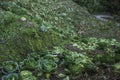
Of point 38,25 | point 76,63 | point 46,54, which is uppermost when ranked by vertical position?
point 38,25

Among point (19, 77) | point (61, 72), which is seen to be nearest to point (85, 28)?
point (61, 72)

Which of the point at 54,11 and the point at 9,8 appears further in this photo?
the point at 54,11

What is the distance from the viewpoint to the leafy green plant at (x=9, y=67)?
192 inches

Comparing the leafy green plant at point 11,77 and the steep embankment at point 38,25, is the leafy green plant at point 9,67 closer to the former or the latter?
the leafy green plant at point 11,77

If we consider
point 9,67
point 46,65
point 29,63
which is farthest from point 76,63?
point 9,67

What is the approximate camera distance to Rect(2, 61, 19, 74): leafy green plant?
4.89m

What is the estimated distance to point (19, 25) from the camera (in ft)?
20.0

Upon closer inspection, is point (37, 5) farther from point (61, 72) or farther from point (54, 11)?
point (61, 72)

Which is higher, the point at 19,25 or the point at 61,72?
the point at 19,25

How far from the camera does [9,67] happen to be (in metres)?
4.93

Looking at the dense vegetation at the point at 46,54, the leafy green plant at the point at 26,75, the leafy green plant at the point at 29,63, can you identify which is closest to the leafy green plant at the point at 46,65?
the dense vegetation at the point at 46,54

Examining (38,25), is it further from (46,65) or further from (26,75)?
(26,75)

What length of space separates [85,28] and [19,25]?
15.1ft

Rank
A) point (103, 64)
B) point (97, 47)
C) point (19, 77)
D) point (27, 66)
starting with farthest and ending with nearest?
point (97, 47) → point (103, 64) → point (27, 66) → point (19, 77)
